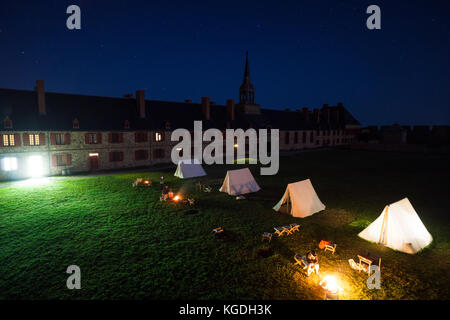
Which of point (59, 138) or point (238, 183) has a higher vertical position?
point (59, 138)

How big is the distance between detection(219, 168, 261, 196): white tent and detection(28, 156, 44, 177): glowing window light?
2068 cm

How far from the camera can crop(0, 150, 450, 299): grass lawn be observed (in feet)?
26.1

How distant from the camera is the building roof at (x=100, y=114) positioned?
87.6 ft

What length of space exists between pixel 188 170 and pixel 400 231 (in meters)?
19.2

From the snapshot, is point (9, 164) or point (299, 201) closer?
point (299, 201)

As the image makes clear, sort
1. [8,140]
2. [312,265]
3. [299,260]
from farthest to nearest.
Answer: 1. [8,140]
2. [299,260]
3. [312,265]

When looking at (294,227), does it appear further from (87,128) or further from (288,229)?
(87,128)

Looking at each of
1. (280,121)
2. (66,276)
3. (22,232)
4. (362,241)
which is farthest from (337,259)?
(280,121)

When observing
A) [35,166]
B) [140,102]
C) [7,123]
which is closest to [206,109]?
[140,102]

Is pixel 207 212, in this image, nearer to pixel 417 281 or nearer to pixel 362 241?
pixel 362 241

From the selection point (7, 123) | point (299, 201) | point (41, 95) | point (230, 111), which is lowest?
point (299, 201)

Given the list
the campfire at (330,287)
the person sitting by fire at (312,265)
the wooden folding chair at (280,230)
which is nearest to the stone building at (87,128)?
the wooden folding chair at (280,230)

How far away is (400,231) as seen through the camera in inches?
418
